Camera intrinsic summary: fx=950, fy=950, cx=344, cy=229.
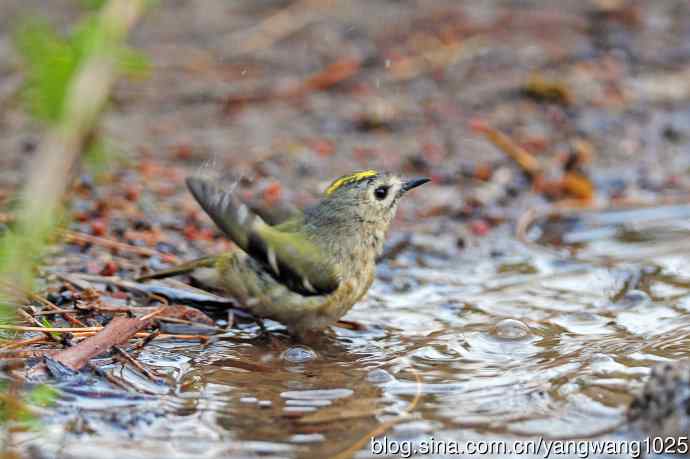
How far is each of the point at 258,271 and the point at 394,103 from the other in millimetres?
4636

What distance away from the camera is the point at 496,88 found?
9.49 m

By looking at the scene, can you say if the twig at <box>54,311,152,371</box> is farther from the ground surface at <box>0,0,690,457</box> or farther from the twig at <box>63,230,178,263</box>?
the twig at <box>63,230,178,263</box>

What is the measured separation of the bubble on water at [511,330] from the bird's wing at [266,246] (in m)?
0.87

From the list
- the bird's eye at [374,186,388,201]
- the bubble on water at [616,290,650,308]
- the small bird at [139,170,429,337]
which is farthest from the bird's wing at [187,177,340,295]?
the bubble on water at [616,290,650,308]

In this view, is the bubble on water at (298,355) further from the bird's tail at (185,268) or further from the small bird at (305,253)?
the bird's tail at (185,268)

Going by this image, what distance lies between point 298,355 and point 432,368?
0.66 metres

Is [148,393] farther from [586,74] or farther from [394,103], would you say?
[586,74]

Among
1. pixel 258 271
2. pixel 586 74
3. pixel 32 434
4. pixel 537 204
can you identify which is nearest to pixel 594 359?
pixel 258 271

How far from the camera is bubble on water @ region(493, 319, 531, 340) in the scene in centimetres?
485

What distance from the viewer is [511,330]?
16.0ft

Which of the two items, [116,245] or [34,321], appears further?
[116,245]

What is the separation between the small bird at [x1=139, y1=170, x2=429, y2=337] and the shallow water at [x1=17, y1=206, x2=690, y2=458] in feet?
0.74

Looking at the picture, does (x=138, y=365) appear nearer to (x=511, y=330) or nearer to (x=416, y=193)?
(x=511, y=330)

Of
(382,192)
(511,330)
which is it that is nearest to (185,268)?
(382,192)
